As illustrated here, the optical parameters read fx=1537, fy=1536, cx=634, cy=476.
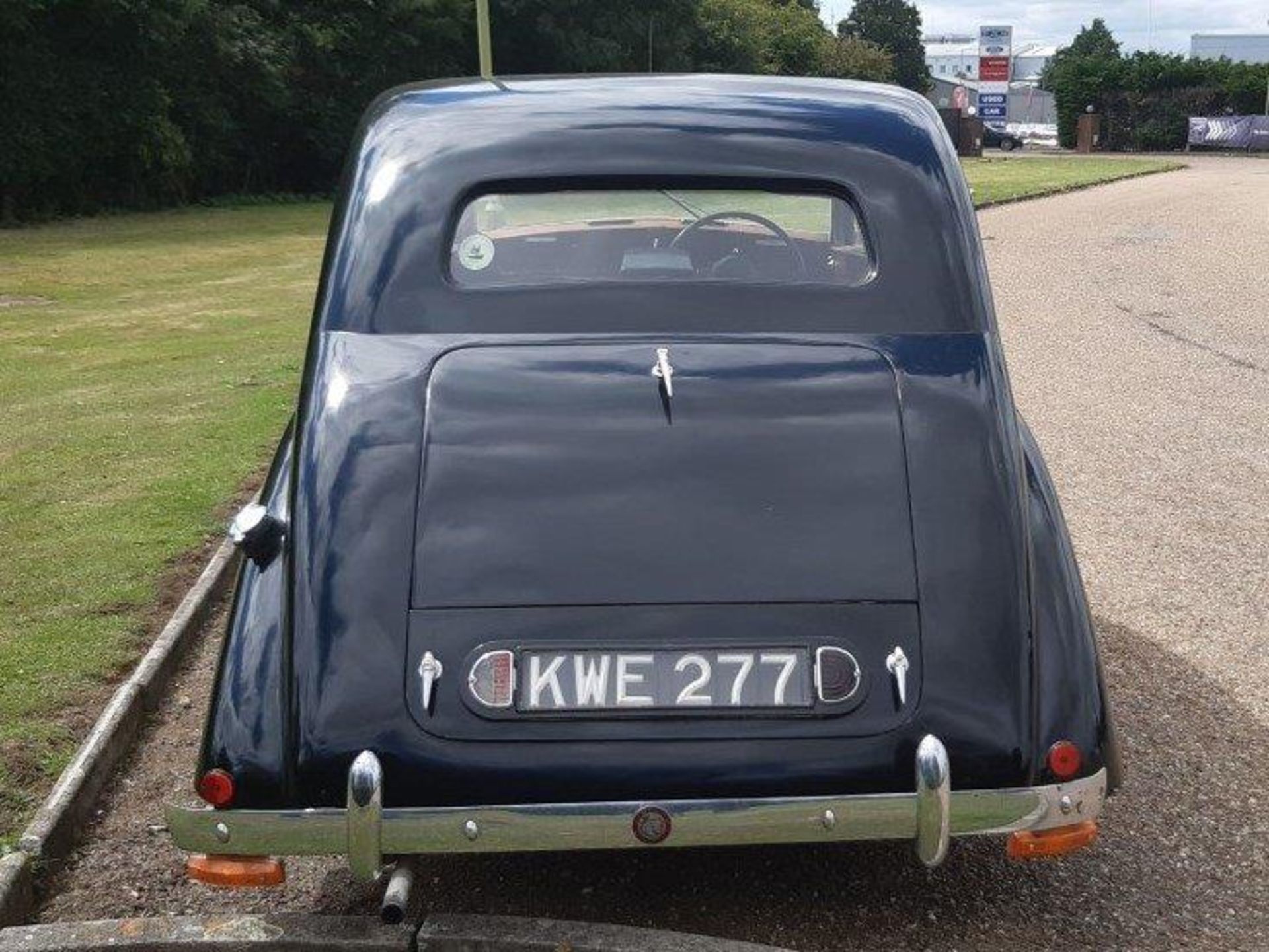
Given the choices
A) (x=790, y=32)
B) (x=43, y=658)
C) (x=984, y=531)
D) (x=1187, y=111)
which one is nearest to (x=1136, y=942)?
(x=984, y=531)

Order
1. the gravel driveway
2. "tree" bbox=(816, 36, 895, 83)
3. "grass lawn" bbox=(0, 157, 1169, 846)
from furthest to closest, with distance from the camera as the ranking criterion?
1. "tree" bbox=(816, 36, 895, 83)
2. "grass lawn" bbox=(0, 157, 1169, 846)
3. the gravel driveway

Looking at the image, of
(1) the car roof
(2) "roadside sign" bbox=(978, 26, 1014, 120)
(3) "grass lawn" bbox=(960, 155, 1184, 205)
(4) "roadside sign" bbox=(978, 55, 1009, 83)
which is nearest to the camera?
(1) the car roof

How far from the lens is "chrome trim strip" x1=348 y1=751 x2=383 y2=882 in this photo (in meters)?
2.96

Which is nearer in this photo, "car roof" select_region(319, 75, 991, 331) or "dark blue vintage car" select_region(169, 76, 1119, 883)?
"dark blue vintage car" select_region(169, 76, 1119, 883)

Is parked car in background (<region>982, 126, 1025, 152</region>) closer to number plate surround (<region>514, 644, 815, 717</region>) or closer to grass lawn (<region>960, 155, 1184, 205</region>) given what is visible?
grass lawn (<region>960, 155, 1184, 205</region>)

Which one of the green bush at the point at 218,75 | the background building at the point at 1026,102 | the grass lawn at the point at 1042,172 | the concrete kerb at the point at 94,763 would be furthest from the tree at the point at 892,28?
the concrete kerb at the point at 94,763

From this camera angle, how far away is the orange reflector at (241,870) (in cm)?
312

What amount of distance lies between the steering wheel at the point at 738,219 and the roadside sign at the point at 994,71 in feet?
288

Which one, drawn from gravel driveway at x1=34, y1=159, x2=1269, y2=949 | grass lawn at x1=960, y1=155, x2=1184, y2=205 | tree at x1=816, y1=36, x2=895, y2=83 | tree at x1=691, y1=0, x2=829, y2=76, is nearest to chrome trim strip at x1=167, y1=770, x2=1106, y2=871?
gravel driveway at x1=34, y1=159, x2=1269, y2=949

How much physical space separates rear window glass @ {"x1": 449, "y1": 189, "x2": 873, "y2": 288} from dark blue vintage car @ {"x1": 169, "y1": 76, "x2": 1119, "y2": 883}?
0.04 metres

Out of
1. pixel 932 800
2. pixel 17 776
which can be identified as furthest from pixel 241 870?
pixel 17 776

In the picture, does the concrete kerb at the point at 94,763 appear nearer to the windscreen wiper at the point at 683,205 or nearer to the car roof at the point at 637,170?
the car roof at the point at 637,170

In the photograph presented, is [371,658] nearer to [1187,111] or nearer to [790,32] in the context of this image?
[1187,111]

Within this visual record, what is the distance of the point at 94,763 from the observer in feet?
14.3
